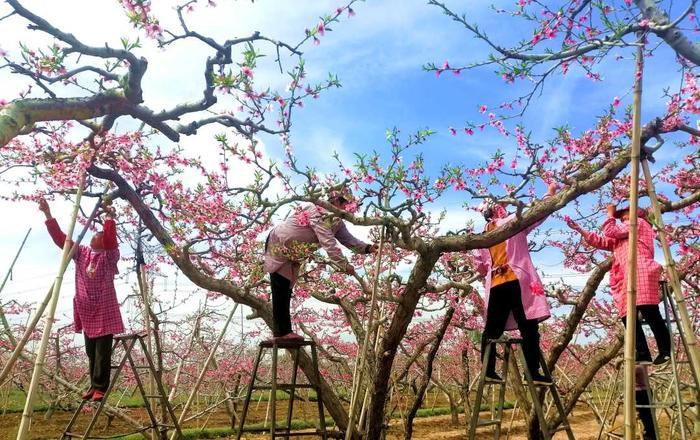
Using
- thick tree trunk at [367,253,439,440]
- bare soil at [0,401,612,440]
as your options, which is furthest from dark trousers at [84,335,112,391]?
bare soil at [0,401,612,440]

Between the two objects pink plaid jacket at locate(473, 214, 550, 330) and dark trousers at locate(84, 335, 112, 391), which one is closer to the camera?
pink plaid jacket at locate(473, 214, 550, 330)

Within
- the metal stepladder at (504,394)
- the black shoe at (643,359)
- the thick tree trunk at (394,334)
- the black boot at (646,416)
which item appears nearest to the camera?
the metal stepladder at (504,394)

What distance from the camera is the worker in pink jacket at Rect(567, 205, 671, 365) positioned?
3891mm

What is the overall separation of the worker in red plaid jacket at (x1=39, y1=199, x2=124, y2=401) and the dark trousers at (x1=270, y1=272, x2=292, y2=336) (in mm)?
1249

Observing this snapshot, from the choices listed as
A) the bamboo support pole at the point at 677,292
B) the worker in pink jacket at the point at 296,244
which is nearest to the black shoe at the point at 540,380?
the bamboo support pole at the point at 677,292

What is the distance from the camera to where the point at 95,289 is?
4348 millimetres

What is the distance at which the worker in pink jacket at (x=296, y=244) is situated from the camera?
434 cm

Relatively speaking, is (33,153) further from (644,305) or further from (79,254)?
(644,305)

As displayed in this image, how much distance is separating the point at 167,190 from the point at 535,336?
12.4ft

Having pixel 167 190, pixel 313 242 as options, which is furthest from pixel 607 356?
pixel 167 190

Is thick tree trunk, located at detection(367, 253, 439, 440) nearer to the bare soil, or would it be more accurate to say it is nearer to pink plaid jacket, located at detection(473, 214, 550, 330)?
pink plaid jacket, located at detection(473, 214, 550, 330)

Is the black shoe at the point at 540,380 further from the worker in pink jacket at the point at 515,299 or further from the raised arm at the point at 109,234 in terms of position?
the raised arm at the point at 109,234

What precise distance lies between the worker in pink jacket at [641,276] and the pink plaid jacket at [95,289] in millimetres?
3909

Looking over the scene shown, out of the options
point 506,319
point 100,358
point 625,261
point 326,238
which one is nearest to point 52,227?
point 100,358
